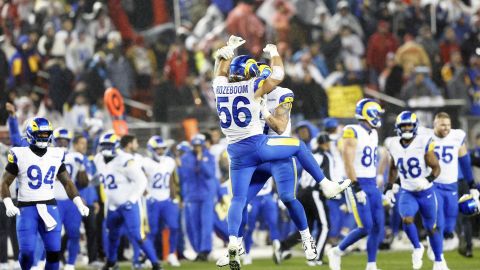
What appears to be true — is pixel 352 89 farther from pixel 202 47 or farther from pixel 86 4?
pixel 86 4

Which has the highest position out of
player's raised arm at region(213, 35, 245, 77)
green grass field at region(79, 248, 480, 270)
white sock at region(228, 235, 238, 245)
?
player's raised arm at region(213, 35, 245, 77)

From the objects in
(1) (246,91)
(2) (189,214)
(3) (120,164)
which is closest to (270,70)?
(1) (246,91)

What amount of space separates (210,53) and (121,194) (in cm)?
769

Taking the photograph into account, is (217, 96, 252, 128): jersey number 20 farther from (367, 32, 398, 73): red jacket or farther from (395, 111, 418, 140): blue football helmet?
(367, 32, 398, 73): red jacket

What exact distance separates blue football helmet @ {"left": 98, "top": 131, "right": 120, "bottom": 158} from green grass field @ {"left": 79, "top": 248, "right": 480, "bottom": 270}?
90.0 inches

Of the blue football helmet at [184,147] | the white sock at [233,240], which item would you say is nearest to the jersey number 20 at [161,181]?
the blue football helmet at [184,147]

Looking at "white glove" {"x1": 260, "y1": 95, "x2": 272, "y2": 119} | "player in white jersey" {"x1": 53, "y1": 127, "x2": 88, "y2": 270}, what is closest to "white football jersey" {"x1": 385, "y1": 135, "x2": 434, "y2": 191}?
"white glove" {"x1": 260, "y1": 95, "x2": 272, "y2": 119}

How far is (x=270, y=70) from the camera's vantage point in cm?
1347

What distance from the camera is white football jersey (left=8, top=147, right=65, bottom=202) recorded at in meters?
12.8

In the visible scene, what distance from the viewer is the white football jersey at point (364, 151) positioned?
49.1 feet

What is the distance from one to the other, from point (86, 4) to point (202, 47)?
8.26 feet

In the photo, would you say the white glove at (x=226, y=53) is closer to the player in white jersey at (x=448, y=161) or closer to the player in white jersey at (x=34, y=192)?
the player in white jersey at (x=34, y=192)

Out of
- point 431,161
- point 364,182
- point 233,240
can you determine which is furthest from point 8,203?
point 431,161

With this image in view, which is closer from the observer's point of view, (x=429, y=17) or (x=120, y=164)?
(x=120, y=164)
